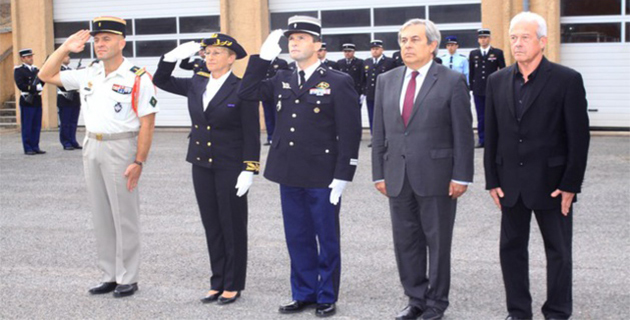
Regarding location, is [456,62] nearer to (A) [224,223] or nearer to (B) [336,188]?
(A) [224,223]

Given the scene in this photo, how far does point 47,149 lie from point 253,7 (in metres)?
5.94

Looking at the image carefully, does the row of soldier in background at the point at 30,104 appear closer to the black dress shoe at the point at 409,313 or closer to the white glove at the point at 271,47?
the white glove at the point at 271,47

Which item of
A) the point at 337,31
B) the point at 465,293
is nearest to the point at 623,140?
the point at 337,31

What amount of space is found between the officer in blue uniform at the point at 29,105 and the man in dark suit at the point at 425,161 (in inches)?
506

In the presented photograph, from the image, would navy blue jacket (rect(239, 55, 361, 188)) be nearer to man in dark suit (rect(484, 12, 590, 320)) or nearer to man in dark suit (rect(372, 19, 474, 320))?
man in dark suit (rect(372, 19, 474, 320))

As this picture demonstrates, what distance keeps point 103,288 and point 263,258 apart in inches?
59.7

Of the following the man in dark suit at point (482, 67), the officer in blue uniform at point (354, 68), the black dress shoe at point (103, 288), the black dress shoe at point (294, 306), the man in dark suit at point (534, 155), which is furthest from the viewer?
the officer in blue uniform at point (354, 68)

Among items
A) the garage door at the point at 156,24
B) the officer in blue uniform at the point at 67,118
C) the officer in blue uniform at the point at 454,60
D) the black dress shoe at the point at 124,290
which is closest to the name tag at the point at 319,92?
the black dress shoe at the point at 124,290

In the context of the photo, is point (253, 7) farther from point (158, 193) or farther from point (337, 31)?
point (158, 193)

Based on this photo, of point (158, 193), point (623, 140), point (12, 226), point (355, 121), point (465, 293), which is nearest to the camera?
point (355, 121)

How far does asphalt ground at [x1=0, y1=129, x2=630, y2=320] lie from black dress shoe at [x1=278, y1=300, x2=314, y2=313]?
57 mm

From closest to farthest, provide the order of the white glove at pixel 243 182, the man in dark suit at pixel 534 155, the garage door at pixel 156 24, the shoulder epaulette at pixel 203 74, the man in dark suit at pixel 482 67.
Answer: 1. the man in dark suit at pixel 534 155
2. the white glove at pixel 243 182
3. the shoulder epaulette at pixel 203 74
4. the man in dark suit at pixel 482 67
5. the garage door at pixel 156 24

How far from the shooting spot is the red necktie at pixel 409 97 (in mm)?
5914

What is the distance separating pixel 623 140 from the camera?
1753 cm
